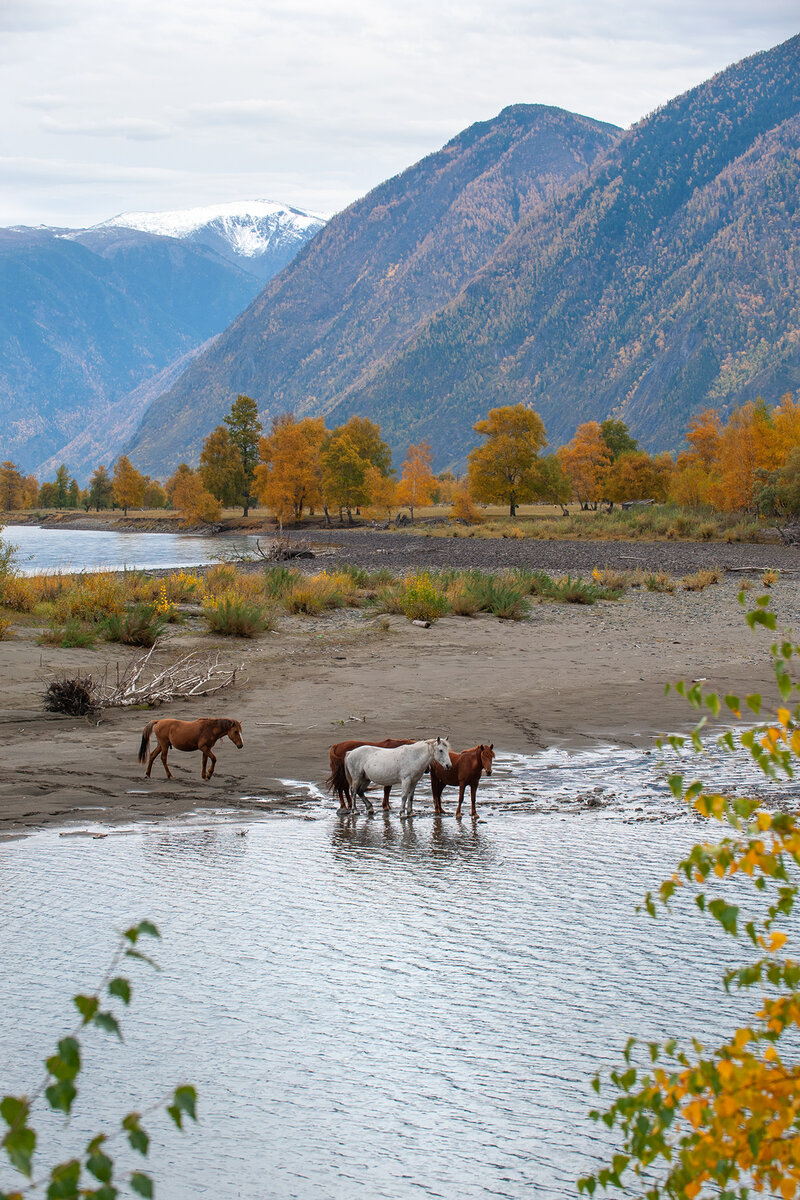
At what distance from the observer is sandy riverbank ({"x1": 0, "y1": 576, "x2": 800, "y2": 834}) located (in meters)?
11.9

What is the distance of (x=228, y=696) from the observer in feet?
55.5

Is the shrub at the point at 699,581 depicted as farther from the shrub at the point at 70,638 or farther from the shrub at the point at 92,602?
the shrub at the point at 70,638

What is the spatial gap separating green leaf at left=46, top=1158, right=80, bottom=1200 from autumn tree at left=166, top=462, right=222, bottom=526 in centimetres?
11678

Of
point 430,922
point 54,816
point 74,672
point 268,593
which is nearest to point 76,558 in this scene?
point 268,593

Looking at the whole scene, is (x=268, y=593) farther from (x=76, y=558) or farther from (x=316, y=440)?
(x=316, y=440)

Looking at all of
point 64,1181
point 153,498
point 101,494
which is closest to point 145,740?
point 64,1181

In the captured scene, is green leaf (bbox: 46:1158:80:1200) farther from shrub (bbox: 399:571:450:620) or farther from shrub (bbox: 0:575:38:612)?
shrub (bbox: 399:571:450:620)

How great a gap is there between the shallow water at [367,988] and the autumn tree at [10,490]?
18434 centimetres

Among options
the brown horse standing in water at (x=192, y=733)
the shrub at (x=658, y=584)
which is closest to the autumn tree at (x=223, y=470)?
the shrub at (x=658, y=584)

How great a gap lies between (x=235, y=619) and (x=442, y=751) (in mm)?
13754

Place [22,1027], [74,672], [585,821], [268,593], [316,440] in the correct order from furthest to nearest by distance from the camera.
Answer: [316,440] → [268,593] → [74,672] → [585,821] → [22,1027]

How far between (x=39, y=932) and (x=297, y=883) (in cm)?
201

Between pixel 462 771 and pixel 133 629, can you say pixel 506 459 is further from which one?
pixel 462 771

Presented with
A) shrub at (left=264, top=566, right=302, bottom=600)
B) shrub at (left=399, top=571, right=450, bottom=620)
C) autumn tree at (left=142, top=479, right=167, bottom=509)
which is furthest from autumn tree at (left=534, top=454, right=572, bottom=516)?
autumn tree at (left=142, top=479, right=167, bottom=509)
